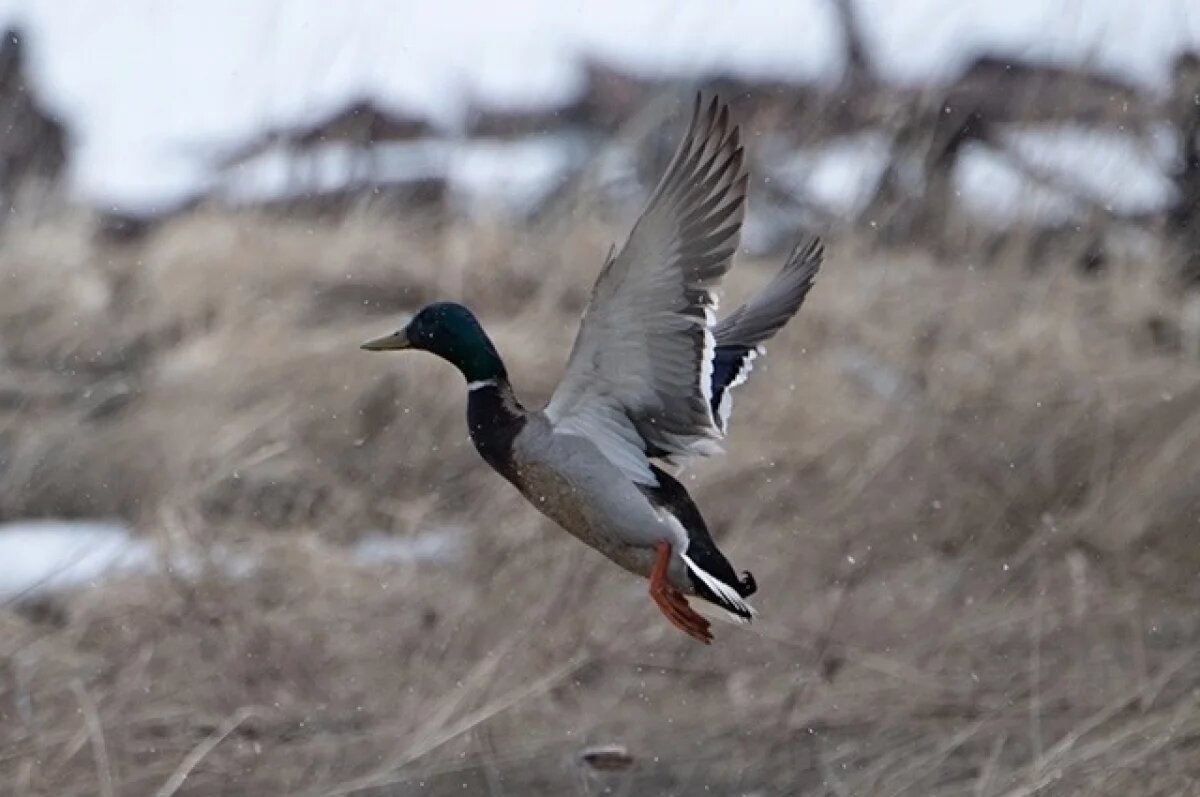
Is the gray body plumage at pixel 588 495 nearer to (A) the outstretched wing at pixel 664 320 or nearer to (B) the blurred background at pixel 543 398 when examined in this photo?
(A) the outstretched wing at pixel 664 320

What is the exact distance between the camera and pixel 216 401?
5891 millimetres

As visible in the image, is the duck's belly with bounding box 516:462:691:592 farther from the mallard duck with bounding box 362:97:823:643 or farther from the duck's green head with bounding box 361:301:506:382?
the duck's green head with bounding box 361:301:506:382

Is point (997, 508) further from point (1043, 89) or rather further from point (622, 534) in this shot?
point (622, 534)

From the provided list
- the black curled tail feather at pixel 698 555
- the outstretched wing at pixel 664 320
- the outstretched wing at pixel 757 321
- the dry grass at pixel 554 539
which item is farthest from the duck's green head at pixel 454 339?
the dry grass at pixel 554 539

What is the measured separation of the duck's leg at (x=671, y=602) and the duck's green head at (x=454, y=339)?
1.04 ft

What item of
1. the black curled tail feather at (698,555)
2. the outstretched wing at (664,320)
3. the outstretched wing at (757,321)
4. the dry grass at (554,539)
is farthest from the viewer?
the dry grass at (554,539)

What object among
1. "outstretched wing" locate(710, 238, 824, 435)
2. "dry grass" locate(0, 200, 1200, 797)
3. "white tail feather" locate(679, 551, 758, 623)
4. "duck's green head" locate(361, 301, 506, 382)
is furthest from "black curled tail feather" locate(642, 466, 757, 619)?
"dry grass" locate(0, 200, 1200, 797)

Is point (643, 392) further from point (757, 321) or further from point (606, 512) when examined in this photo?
point (757, 321)

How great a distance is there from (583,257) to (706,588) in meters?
3.32

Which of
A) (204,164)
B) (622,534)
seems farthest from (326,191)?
(622,534)

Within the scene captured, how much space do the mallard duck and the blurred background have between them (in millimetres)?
1636

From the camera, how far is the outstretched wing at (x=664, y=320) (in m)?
3.04

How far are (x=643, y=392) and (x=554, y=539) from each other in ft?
7.49

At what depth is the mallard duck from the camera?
10.0ft
